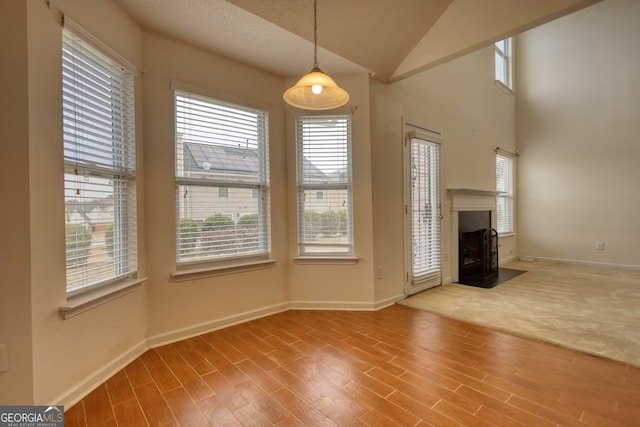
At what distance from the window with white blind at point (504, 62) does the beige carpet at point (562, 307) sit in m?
3.94

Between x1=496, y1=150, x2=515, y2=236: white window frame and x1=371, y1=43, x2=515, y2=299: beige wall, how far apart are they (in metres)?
0.22

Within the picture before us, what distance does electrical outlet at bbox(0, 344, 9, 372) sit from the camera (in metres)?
1.48

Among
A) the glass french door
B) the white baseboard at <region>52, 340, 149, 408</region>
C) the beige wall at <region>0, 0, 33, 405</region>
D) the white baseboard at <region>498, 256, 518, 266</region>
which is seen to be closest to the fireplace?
the glass french door

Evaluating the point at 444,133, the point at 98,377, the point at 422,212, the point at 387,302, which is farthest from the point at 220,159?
the point at 444,133

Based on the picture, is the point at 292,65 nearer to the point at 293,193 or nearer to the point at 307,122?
the point at 307,122

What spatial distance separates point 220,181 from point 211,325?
1374 millimetres

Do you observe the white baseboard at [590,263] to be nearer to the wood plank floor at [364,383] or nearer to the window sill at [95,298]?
the wood plank floor at [364,383]

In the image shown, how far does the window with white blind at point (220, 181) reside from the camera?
2582mm

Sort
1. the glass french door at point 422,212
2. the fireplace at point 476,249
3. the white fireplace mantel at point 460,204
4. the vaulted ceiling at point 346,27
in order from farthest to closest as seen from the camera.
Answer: the fireplace at point 476,249 < the white fireplace mantel at point 460,204 < the glass french door at point 422,212 < the vaulted ceiling at point 346,27

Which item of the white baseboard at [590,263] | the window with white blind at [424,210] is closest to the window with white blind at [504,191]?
the white baseboard at [590,263]

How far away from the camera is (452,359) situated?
215cm

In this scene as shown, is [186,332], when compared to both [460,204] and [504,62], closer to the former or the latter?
[460,204]

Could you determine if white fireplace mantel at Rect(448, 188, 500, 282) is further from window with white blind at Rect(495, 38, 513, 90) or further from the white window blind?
window with white blind at Rect(495, 38, 513, 90)

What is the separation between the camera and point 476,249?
4.79 metres
